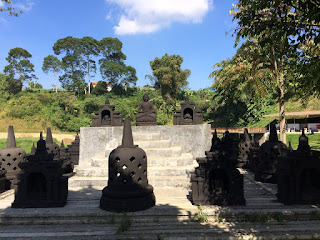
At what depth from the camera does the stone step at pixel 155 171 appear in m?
10.3

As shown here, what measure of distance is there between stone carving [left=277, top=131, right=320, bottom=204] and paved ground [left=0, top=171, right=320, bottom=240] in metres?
0.31

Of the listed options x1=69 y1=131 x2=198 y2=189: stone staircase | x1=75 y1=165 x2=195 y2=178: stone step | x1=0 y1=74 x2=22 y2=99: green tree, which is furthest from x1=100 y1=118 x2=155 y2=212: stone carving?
x1=0 y1=74 x2=22 y2=99: green tree

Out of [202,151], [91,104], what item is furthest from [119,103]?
[202,151]

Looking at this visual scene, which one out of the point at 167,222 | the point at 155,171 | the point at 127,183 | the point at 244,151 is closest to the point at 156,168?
the point at 155,171

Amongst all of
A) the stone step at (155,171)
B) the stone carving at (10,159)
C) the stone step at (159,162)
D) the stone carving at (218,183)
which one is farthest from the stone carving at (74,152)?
the stone carving at (218,183)

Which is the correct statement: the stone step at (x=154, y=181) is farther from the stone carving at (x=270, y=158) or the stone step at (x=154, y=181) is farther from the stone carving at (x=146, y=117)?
the stone carving at (x=146, y=117)

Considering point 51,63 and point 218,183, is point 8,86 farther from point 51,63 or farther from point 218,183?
point 218,183

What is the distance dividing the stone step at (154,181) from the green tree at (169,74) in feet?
135

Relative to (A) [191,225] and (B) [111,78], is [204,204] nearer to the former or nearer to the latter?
(A) [191,225]

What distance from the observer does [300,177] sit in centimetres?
745

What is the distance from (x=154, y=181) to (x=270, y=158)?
5228mm

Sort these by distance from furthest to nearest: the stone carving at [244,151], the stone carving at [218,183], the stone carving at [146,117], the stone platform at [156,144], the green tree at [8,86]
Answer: the green tree at [8,86] → the stone carving at [146,117] → the stone carving at [244,151] → the stone platform at [156,144] → the stone carving at [218,183]

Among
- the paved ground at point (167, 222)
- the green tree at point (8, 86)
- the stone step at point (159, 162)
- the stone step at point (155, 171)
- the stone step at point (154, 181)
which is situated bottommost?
the paved ground at point (167, 222)

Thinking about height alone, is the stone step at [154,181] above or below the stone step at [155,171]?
below
